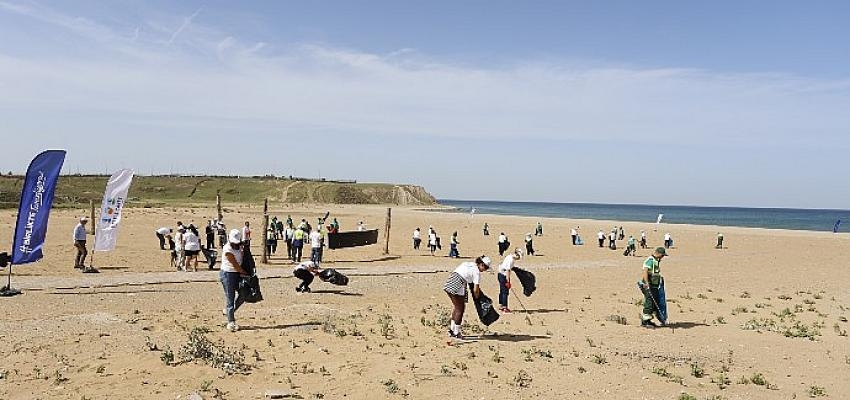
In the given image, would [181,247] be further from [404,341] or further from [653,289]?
[653,289]

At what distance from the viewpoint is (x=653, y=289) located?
43.7 ft

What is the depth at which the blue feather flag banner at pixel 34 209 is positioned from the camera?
15367 mm

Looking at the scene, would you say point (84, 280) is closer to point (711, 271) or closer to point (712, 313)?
point (712, 313)

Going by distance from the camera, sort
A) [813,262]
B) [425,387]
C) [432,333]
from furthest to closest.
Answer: [813,262], [432,333], [425,387]

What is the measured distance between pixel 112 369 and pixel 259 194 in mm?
115769

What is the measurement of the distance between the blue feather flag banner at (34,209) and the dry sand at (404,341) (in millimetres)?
1041

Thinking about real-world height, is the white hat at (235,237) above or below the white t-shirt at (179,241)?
above

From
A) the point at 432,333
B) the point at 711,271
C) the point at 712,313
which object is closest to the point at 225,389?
the point at 432,333

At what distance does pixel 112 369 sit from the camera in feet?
29.7

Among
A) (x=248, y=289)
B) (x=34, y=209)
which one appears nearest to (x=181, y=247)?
(x=34, y=209)

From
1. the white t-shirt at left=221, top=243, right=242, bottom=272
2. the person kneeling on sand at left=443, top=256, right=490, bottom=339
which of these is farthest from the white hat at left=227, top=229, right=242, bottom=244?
the person kneeling on sand at left=443, top=256, right=490, bottom=339

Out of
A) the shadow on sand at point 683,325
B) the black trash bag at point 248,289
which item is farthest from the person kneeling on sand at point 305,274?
the shadow on sand at point 683,325

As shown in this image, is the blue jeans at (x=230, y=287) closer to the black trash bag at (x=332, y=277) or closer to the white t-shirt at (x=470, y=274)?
the white t-shirt at (x=470, y=274)

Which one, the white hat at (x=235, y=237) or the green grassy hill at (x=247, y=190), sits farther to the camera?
the green grassy hill at (x=247, y=190)
